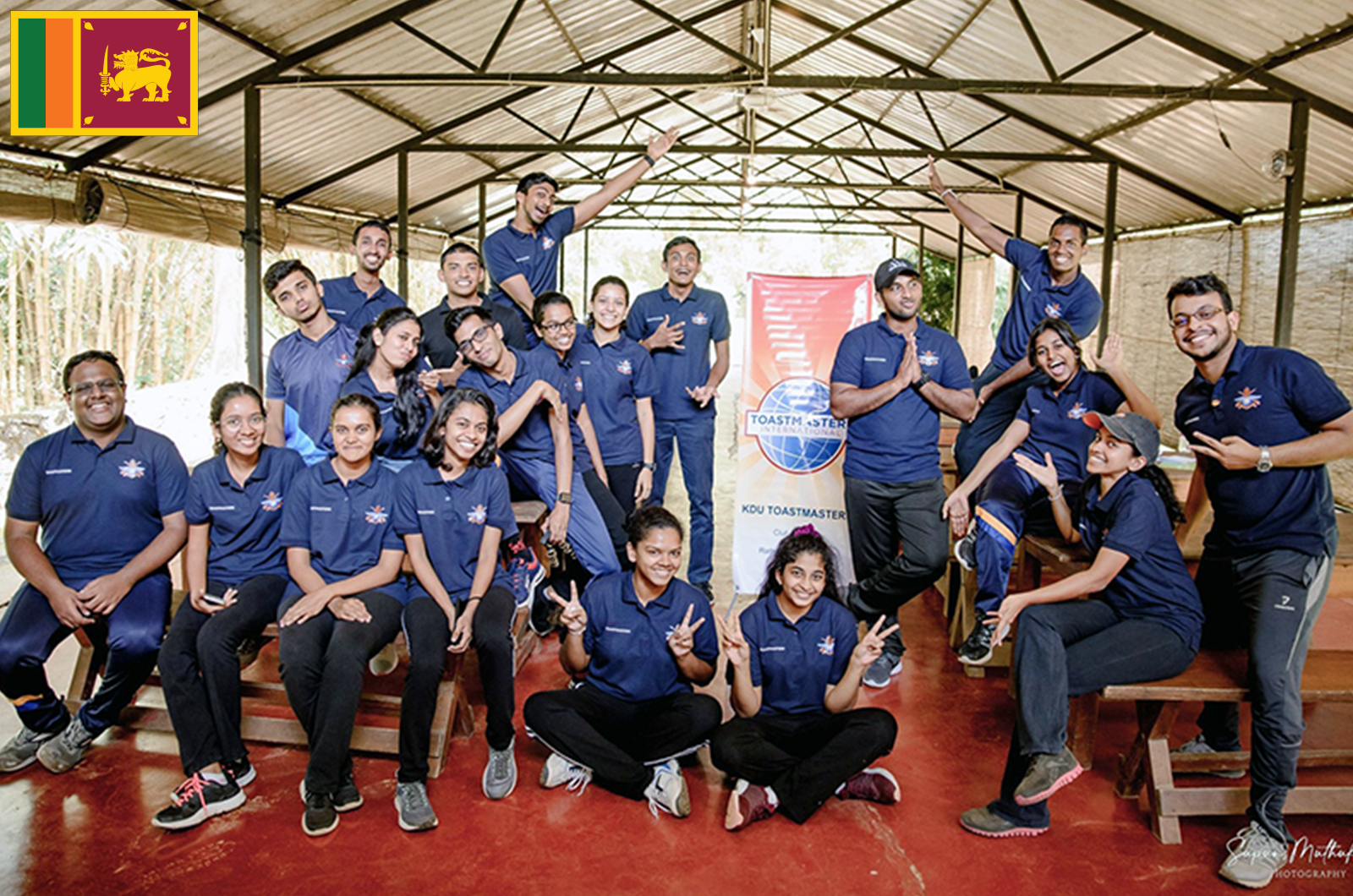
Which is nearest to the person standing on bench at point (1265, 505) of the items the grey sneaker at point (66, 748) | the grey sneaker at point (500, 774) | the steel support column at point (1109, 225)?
the grey sneaker at point (500, 774)

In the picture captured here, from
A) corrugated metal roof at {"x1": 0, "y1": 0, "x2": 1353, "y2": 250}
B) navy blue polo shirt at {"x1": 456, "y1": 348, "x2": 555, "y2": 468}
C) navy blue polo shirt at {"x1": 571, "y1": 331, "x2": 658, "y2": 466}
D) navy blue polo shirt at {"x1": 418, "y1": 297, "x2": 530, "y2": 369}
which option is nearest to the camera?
navy blue polo shirt at {"x1": 456, "y1": 348, "x2": 555, "y2": 468}

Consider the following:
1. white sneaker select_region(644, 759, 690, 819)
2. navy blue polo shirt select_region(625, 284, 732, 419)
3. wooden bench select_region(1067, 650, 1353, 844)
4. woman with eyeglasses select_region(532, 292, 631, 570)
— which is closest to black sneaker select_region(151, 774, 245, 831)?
white sneaker select_region(644, 759, 690, 819)

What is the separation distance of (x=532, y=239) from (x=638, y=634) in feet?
8.05

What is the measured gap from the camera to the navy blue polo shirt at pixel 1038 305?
4145 mm

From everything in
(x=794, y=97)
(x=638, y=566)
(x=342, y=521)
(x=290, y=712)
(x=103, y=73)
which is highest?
(x=794, y=97)

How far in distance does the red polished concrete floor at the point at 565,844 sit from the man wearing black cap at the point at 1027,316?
61.9 inches

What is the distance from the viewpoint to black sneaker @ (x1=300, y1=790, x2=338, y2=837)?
8.88 feet

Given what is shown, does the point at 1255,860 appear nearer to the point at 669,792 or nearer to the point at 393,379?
the point at 669,792

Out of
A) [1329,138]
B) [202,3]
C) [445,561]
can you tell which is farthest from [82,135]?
[1329,138]

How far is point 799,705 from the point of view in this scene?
9.87ft

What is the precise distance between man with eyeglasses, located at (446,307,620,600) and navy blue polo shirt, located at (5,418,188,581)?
118 cm

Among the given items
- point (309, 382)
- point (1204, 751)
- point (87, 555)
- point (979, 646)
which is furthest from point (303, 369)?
point (1204, 751)

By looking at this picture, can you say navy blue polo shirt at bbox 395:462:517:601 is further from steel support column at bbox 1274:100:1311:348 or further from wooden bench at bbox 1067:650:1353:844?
steel support column at bbox 1274:100:1311:348

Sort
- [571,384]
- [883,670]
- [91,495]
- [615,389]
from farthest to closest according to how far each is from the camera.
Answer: [615,389] < [571,384] < [883,670] < [91,495]
